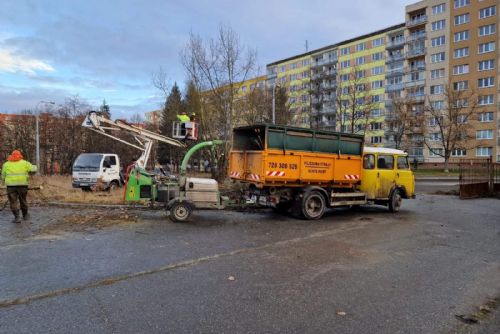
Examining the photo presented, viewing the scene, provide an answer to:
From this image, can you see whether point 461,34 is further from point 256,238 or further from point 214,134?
point 256,238

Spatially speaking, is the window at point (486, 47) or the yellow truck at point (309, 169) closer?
the yellow truck at point (309, 169)

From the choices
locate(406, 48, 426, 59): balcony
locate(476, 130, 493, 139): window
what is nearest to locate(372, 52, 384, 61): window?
locate(406, 48, 426, 59): balcony

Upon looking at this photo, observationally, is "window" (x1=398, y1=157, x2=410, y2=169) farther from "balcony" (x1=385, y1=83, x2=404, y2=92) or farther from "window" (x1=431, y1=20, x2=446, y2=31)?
"window" (x1=431, y1=20, x2=446, y2=31)

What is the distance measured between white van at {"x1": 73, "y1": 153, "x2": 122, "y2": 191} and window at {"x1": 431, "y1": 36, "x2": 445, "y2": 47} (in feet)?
220

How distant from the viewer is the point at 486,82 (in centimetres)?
6109

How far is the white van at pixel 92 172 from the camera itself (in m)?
18.0

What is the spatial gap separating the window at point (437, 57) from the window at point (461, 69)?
10.5 ft

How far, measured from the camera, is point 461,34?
211 ft

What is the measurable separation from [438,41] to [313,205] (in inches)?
2703

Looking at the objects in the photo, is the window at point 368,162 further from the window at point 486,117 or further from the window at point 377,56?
the window at point 377,56

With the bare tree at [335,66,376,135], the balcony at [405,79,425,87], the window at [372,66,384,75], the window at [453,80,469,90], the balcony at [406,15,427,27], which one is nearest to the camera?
the bare tree at [335,66,376,135]

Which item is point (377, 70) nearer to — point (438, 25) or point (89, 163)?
point (438, 25)

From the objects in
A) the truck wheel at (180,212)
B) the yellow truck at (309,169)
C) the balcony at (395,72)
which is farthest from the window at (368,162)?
the balcony at (395,72)

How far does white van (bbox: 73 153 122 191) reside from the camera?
59.0ft
